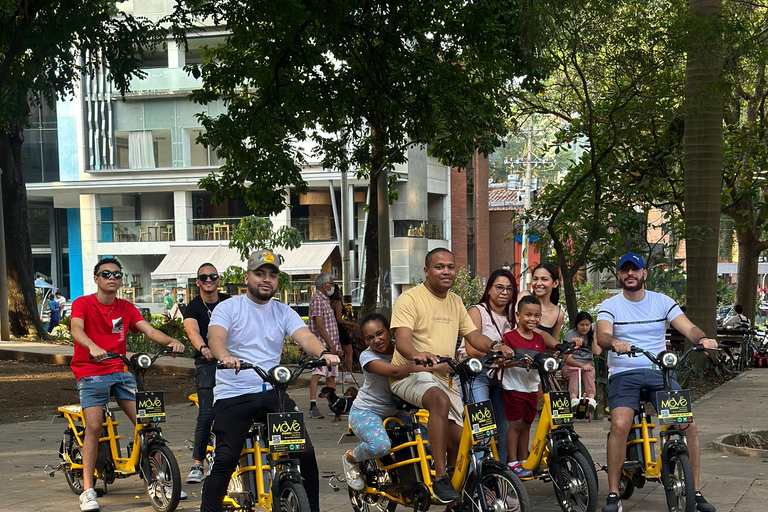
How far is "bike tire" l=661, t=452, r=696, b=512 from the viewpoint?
20.8 ft

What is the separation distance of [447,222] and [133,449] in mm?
39770

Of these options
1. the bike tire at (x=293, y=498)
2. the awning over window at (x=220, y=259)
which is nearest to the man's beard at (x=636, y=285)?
the bike tire at (x=293, y=498)

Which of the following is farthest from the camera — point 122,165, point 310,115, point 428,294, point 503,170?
point 503,170

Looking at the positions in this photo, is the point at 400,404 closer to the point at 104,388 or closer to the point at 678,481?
the point at 678,481

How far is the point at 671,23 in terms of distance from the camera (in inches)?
535

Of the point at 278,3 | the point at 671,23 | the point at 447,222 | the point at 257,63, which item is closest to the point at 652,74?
the point at 671,23

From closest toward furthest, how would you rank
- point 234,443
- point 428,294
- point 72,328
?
point 234,443
point 428,294
point 72,328

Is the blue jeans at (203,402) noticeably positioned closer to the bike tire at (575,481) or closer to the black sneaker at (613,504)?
the bike tire at (575,481)

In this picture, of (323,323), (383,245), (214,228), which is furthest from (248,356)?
(214,228)

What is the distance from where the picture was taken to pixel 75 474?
8.02m

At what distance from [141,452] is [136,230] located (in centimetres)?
3792

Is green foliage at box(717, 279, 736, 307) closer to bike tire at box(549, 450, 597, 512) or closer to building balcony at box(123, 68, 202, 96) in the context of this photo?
building balcony at box(123, 68, 202, 96)

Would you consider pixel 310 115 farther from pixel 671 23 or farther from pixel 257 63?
pixel 671 23

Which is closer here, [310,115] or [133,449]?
[133,449]
